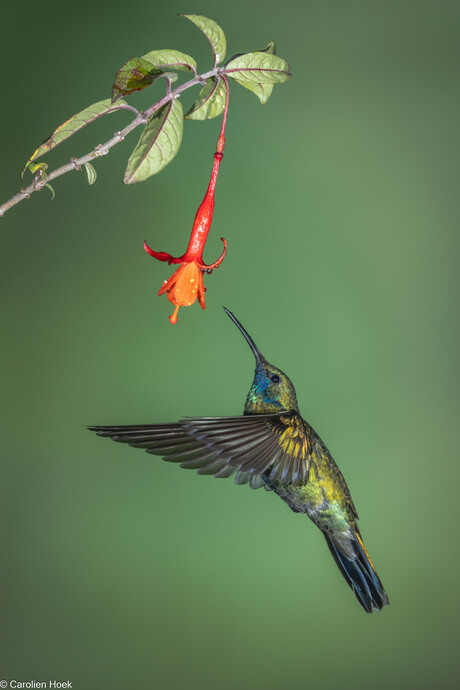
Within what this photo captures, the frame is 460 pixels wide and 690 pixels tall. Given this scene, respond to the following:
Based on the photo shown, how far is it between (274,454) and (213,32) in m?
0.58

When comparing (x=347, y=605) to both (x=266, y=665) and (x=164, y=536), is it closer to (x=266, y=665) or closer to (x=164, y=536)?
(x=266, y=665)

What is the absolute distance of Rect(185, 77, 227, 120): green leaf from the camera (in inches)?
27.3

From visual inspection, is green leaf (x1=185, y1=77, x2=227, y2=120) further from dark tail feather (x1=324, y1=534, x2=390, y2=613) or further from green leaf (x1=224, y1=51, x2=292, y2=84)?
dark tail feather (x1=324, y1=534, x2=390, y2=613)

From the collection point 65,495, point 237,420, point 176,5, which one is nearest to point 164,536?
point 65,495

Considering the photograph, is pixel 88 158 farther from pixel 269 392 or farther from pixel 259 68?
pixel 269 392

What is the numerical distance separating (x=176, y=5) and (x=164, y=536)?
61.5 inches

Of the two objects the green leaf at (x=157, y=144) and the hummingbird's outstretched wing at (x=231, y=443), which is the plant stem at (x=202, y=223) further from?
the hummingbird's outstretched wing at (x=231, y=443)

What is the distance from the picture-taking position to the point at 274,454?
901mm

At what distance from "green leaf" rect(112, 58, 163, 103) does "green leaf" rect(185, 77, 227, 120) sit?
0.18 ft

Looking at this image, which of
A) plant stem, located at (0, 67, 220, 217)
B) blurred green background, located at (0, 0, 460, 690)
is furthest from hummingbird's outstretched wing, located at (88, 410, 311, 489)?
blurred green background, located at (0, 0, 460, 690)

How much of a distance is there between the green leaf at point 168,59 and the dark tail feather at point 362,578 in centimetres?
85
